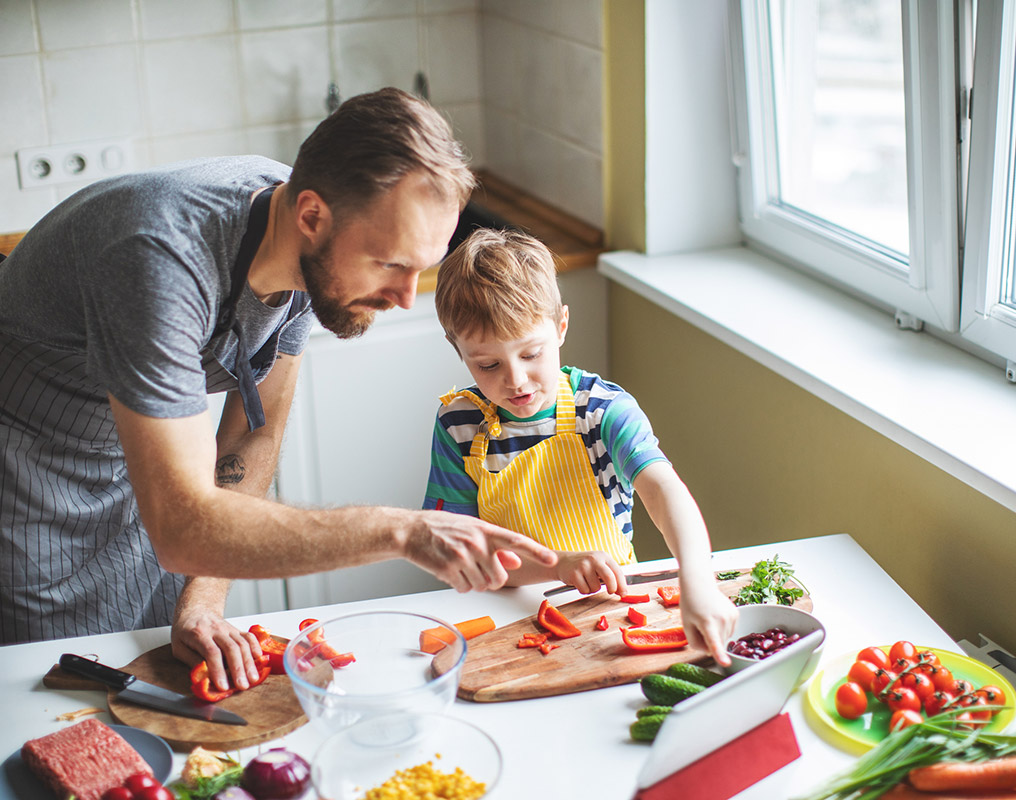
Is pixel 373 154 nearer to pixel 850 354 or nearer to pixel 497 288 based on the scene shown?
pixel 497 288

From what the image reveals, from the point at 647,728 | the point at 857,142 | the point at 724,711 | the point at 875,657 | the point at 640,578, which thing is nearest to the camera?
the point at 724,711

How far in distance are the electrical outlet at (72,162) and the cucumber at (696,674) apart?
2.00m

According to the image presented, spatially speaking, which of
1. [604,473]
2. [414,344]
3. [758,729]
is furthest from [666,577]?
[414,344]

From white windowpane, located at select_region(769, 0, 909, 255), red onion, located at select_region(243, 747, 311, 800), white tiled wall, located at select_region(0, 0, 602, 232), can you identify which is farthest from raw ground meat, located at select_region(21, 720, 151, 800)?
white tiled wall, located at select_region(0, 0, 602, 232)

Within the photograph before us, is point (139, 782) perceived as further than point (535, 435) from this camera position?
No

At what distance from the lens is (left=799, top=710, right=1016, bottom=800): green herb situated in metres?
1.03

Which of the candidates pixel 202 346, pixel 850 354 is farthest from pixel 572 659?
pixel 850 354

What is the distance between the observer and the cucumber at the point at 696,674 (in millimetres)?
1184

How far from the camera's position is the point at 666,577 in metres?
1.44

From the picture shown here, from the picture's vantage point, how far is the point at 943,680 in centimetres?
117

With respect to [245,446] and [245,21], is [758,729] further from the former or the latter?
[245,21]

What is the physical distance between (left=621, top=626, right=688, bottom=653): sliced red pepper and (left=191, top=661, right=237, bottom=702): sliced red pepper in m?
0.47

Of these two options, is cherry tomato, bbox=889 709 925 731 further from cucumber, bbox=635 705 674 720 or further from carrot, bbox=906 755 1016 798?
cucumber, bbox=635 705 674 720

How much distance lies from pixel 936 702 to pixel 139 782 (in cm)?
84
